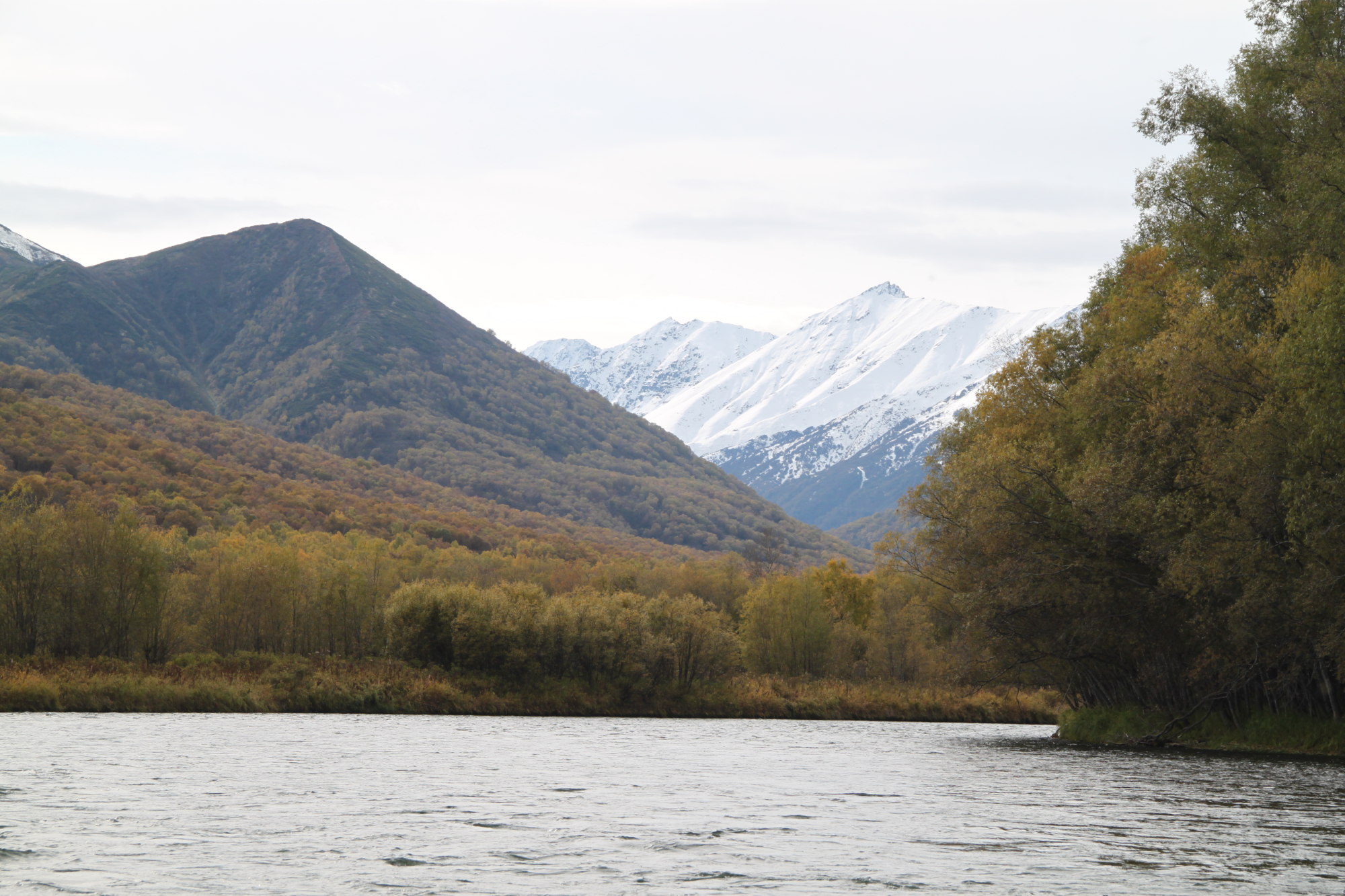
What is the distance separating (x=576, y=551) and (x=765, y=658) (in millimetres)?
87988

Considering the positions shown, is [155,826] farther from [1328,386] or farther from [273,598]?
[273,598]

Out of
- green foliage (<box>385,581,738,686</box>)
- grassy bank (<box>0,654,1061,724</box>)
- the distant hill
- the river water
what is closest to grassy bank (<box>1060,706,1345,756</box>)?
the river water

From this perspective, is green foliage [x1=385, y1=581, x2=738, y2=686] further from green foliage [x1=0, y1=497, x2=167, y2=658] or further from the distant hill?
the distant hill

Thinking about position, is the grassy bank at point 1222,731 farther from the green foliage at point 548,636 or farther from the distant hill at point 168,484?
the distant hill at point 168,484

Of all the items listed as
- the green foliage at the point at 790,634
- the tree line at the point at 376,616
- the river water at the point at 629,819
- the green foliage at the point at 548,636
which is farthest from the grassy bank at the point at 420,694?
the river water at the point at 629,819

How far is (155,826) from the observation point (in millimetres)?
22781

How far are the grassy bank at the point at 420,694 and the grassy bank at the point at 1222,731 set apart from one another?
27.4 meters

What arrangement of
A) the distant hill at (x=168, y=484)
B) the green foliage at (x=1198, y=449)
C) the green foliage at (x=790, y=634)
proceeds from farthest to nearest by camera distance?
the distant hill at (x=168, y=484) → the green foliage at (x=790, y=634) → the green foliage at (x=1198, y=449)

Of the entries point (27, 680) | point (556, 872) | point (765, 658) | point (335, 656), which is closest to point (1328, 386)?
point (556, 872)

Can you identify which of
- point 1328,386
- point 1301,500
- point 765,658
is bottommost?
point 765,658

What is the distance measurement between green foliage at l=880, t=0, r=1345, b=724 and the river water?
15.7ft

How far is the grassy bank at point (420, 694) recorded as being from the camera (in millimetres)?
61406

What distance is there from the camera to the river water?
18391mm

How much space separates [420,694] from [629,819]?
159 ft
